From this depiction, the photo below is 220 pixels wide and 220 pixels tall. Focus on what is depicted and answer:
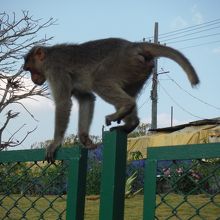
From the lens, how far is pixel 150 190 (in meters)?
2.55

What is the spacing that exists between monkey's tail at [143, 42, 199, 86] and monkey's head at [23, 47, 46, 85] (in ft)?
5.06

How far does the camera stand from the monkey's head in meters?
6.45

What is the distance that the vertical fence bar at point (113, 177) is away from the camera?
8.93 ft

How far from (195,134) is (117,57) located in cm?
1129

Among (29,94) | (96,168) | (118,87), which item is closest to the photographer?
(118,87)

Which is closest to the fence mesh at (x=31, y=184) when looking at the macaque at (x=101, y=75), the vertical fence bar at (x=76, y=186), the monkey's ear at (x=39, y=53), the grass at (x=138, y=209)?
the grass at (x=138, y=209)

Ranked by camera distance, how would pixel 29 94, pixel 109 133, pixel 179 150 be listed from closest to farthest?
1. pixel 179 150
2. pixel 109 133
3. pixel 29 94

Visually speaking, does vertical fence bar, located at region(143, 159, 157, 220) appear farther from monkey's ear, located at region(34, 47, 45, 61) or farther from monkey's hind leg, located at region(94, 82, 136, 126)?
monkey's ear, located at region(34, 47, 45, 61)

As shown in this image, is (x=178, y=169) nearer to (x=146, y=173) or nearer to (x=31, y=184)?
(x=146, y=173)

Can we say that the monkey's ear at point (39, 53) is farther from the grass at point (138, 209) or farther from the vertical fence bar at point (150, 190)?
the vertical fence bar at point (150, 190)

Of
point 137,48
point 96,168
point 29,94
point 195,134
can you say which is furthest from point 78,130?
point 195,134

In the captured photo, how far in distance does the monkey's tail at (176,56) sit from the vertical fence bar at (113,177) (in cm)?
231

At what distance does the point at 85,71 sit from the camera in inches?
232

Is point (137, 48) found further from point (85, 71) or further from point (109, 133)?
point (109, 133)
